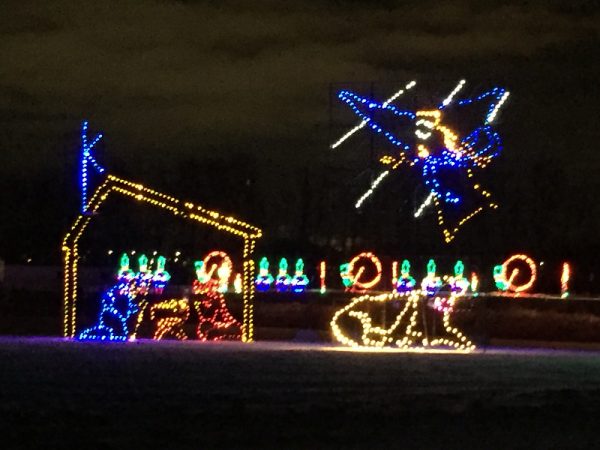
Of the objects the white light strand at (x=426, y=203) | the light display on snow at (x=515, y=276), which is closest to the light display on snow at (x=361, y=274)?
the light display on snow at (x=515, y=276)

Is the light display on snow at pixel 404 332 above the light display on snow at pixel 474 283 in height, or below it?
below

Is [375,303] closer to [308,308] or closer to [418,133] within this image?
[308,308]

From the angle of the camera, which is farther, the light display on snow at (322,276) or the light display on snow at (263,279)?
the light display on snow at (322,276)

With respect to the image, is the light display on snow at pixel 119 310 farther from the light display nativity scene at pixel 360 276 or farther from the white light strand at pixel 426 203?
the white light strand at pixel 426 203

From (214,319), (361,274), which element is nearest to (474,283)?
(361,274)

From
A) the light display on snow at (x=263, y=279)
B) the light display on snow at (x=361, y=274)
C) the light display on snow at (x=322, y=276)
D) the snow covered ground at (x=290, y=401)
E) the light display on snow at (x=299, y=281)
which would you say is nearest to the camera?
the snow covered ground at (x=290, y=401)

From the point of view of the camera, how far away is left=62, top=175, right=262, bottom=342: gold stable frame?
2902cm

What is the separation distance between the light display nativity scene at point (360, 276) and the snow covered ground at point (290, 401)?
6481 millimetres

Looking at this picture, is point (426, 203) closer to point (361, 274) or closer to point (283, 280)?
point (361, 274)

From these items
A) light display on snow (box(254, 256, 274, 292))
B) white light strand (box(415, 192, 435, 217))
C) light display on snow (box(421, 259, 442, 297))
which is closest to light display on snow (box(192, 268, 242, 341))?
light display on snow (box(421, 259, 442, 297))

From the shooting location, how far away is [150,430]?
1121 centimetres

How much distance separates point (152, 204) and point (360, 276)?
11573mm

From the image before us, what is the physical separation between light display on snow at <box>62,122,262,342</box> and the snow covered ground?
21.1ft

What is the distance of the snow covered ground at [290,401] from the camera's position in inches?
431
